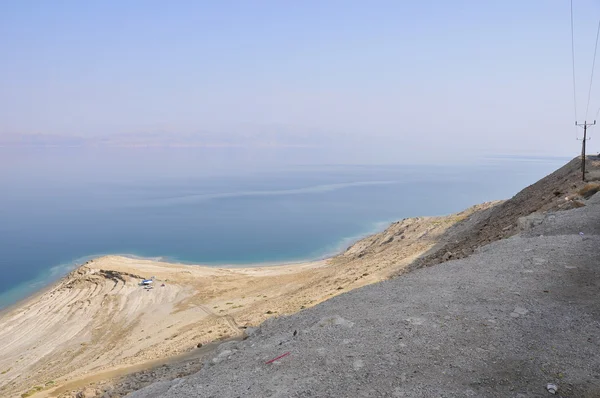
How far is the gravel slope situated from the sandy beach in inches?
260

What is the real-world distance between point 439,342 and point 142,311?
24.0m

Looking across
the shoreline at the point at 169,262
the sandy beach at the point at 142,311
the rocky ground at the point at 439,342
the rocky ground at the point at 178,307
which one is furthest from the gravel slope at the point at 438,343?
the shoreline at the point at 169,262

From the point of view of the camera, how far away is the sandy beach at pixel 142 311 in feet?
60.7

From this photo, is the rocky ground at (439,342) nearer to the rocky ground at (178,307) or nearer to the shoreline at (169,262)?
the rocky ground at (178,307)

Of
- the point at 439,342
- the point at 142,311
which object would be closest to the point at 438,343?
the point at 439,342

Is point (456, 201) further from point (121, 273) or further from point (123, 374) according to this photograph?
point (123, 374)

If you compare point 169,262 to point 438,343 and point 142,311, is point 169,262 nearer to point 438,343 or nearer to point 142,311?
point 142,311

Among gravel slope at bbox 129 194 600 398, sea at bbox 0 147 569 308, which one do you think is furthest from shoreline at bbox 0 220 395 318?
gravel slope at bbox 129 194 600 398

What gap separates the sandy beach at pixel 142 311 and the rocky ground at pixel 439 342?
22.0 feet

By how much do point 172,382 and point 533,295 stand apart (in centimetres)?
840

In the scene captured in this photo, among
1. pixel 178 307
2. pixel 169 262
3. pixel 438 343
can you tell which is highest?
pixel 438 343

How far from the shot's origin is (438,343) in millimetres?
7547

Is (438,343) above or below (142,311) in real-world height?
above

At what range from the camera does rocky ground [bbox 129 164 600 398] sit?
256 inches
